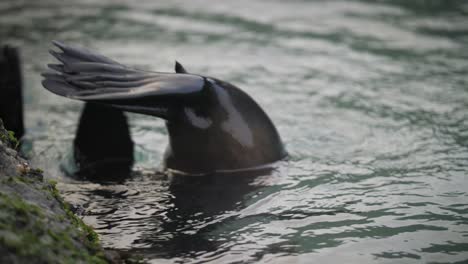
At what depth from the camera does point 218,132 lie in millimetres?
4570

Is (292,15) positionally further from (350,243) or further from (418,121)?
(350,243)

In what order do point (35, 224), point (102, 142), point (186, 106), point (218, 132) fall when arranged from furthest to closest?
point (102, 142) → point (218, 132) → point (186, 106) → point (35, 224)

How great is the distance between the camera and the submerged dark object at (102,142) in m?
4.85

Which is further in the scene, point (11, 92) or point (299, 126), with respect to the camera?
point (299, 126)

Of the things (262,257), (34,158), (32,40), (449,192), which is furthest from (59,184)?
(32,40)

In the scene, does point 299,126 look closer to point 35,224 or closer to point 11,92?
point 11,92

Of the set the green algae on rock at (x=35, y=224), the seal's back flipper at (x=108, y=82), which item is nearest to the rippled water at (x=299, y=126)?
the green algae on rock at (x=35, y=224)

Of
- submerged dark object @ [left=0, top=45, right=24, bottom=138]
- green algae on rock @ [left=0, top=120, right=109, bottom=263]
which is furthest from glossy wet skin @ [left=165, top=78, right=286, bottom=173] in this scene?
submerged dark object @ [left=0, top=45, right=24, bottom=138]

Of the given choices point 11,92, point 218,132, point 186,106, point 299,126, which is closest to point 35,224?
point 186,106

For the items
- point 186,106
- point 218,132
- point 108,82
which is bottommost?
point 218,132

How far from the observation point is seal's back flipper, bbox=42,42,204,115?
165 inches

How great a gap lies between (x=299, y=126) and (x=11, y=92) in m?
2.14

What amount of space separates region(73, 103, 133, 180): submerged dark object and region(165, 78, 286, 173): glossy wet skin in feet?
1.18

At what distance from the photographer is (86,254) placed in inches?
116
